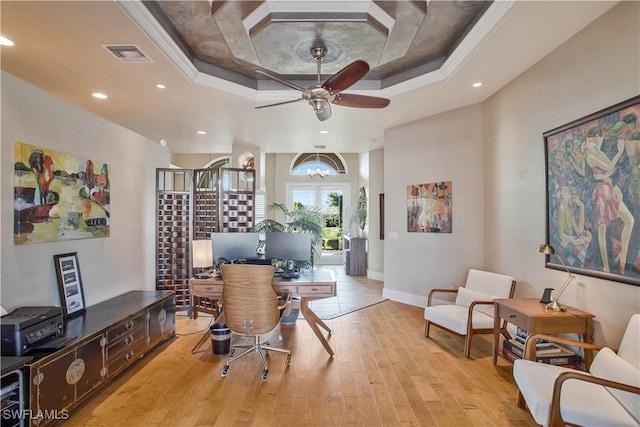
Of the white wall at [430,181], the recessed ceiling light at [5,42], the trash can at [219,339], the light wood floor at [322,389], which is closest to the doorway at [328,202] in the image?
the white wall at [430,181]

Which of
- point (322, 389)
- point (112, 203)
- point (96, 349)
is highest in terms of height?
point (112, 203)

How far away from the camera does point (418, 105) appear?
445 centimetres

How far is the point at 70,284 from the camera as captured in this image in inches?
113

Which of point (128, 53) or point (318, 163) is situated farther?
point (318, 163)

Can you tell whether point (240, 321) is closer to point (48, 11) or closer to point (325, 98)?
point (325, 98)

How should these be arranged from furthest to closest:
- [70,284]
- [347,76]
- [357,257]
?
[357,257], [70,284], [347,76]

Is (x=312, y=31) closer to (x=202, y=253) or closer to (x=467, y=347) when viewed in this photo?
(x=202, y=253)

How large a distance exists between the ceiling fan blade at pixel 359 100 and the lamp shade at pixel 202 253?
237cm

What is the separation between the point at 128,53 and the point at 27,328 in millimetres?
2460

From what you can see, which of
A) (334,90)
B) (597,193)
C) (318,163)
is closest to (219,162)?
(318,163)

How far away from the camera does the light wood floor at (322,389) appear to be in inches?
90.0

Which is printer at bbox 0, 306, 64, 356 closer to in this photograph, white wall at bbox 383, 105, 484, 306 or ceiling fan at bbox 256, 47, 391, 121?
ceiling fan at bbox 256, 47, 391, 121

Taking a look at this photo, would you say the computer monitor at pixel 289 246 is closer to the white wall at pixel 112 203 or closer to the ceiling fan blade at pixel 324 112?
the ceiling fan blade at pixel 324 112

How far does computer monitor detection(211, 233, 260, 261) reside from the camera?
385cm
